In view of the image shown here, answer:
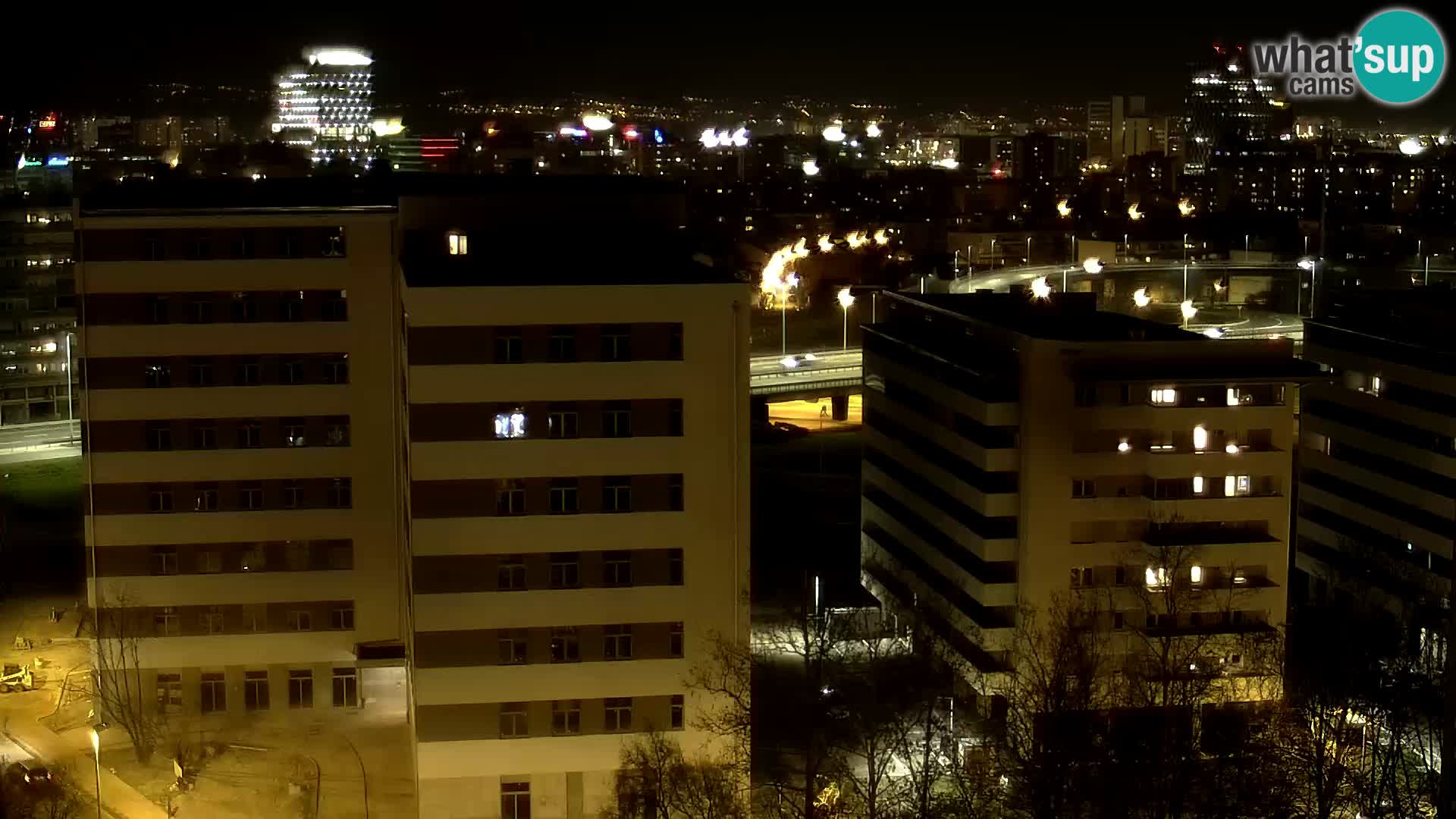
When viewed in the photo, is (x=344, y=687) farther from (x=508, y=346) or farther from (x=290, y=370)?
(x=508, y=346)

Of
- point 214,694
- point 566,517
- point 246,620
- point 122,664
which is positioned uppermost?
point 566,517

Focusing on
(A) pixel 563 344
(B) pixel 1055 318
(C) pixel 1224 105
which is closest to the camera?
(A) pixel 563 344

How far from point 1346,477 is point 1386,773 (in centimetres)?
427

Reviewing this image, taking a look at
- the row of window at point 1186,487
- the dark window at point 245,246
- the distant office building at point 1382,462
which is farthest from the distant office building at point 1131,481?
the dark window at point 245,246

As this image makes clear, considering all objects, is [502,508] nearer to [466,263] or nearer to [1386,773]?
[466,263]

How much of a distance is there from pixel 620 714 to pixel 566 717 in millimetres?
213

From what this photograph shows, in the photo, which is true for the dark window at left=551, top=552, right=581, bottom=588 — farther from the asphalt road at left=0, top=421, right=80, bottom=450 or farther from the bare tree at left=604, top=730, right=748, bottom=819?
the asphalt road at left=0, top=421, right=80, bottom=450

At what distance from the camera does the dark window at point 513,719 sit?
7.02 meters

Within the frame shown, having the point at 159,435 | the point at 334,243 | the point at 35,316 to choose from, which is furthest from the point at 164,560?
the point at 35,316

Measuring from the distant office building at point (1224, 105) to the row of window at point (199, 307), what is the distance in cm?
5089

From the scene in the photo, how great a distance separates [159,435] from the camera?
827cm

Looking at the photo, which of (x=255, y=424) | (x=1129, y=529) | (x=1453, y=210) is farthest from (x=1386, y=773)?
(x=1453, y=210)

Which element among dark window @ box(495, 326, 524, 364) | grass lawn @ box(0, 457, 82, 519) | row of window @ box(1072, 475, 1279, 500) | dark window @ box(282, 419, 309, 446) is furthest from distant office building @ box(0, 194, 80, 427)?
row of window @ box(1072, 475, 1279, 500)

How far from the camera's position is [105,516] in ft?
27.1
